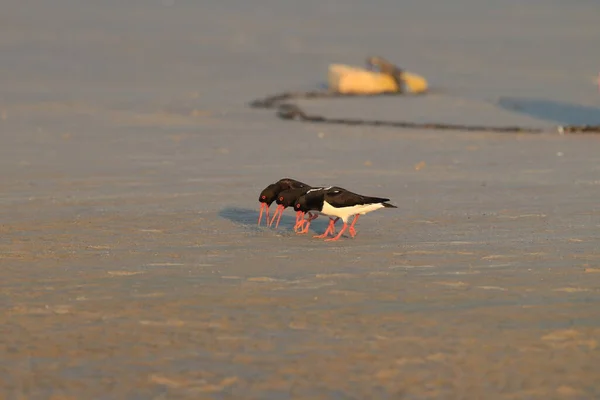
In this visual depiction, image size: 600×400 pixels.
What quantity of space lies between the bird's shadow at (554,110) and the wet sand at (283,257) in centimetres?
48

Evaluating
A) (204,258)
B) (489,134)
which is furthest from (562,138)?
(204,258)

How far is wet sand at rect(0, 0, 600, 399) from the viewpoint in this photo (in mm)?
6887

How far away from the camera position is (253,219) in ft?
41.8

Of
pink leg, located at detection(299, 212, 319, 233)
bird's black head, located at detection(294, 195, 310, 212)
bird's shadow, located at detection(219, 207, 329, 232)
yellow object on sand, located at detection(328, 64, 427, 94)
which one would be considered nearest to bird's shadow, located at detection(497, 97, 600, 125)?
yellow object on sand, located at detection(328, 64, 427, 94)

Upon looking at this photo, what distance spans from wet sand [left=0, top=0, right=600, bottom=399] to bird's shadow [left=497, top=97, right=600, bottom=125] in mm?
484

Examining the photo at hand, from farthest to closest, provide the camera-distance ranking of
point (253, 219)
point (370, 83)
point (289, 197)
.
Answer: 1. point (370, 83)
2. point (253, 219)
3. point (289, 197)

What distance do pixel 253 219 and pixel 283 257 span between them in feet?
8.05

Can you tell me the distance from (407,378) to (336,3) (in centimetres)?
5109

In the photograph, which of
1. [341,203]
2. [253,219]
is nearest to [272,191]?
[253,219]

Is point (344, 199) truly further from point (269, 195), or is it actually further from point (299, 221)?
point (269, 195)

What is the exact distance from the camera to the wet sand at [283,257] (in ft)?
22.6

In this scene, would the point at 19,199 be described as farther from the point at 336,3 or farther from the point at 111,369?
the point at 336,3

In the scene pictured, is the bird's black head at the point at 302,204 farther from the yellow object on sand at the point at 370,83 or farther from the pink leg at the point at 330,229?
the yellow object on sand at the point at 370,83

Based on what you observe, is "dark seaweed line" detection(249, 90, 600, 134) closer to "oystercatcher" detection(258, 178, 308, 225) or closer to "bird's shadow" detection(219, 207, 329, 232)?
"bird's shadow" detection(219, 207, 329, 232)
